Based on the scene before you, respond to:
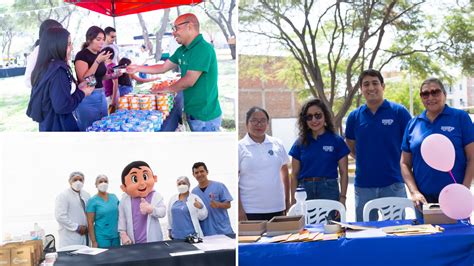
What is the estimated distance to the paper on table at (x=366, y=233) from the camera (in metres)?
2.52

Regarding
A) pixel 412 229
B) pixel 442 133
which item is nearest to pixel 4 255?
pixel 412 229

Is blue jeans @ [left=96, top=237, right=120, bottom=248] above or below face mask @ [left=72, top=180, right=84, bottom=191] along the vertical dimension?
below

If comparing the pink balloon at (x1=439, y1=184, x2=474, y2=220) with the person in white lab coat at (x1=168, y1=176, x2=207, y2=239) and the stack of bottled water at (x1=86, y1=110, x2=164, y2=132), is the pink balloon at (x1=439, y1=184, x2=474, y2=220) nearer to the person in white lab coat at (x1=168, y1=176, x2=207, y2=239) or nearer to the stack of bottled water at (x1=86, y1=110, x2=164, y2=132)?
the person in white lab coat at (x1=168, y1=176, x2=207, y2=239)

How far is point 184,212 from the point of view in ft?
11.8

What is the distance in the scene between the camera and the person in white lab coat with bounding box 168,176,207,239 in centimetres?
351

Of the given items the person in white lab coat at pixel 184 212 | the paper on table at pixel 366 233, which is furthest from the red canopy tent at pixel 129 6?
the paper on table at pixel 366 233

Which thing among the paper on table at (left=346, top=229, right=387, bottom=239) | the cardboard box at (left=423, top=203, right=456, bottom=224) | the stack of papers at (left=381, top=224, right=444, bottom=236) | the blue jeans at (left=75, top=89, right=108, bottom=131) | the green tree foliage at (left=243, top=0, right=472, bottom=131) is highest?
the green tree foliage at (left=243, top=0, right=472, bottom=131)

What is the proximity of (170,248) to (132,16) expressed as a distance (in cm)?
131

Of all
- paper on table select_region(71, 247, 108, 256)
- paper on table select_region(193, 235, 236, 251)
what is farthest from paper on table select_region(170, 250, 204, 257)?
paper on table select_region(71, 247, 108, 256)

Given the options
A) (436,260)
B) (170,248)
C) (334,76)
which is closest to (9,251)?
(170,248)

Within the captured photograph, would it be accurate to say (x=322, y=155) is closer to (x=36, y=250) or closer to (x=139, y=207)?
(x=139, y=207)

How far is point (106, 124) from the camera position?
10.8 ft

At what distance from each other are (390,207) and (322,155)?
52 centimetres

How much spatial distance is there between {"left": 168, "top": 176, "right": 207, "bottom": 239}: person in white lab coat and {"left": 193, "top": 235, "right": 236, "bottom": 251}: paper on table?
0.39 m
